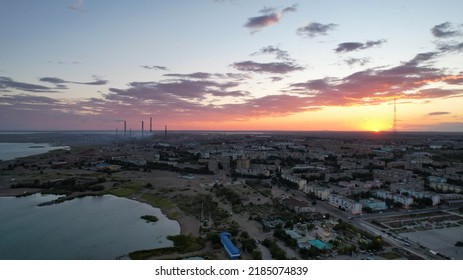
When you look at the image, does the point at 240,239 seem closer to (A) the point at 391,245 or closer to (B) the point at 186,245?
(B) the point at 186,245

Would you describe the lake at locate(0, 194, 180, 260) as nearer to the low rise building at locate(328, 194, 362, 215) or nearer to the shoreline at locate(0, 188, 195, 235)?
the shoreline at locate(0, 188, 195, 235)

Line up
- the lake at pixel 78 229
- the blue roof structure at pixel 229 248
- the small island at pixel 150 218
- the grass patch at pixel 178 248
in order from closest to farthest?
1. the blue roof structure at pixel 229 248
2. the grass patch at pixel 178 248
3. the lake at pixel 78 229
4. the small island at pixel 150 218

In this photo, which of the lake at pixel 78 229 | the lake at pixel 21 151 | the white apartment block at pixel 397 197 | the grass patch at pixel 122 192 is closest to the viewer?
the lake at pixel 78 229

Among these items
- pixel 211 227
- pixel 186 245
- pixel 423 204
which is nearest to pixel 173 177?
pixel 211 227

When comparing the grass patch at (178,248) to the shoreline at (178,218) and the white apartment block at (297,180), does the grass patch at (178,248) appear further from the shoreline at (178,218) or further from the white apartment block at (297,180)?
the white apartment block at (297,180)


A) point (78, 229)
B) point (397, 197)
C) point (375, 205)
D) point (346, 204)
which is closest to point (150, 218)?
point (78, 229)

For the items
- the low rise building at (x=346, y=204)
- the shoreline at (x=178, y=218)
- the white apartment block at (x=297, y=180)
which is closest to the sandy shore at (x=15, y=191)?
the shoreline at (x=178, y=218)

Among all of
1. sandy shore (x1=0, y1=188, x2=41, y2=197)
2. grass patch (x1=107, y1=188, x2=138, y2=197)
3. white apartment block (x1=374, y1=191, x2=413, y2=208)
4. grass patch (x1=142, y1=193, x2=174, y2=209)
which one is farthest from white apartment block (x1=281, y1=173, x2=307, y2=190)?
sandy shore (x1=0, y1=188, x2=41, y2=197)
